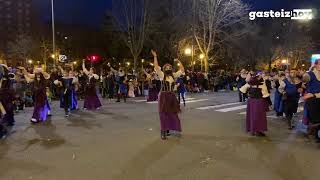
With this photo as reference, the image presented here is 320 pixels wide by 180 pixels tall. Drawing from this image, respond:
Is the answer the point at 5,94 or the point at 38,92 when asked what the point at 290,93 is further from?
the point at 5,94

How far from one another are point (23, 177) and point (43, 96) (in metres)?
6.93

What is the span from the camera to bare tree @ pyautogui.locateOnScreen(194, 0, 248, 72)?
129 feet

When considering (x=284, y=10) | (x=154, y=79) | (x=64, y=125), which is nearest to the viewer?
(x=64, y=125)

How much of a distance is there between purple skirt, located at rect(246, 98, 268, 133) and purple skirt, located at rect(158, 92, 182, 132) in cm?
179

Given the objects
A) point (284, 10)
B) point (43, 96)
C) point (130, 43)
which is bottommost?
point (43, 96)

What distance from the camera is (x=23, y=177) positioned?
7.12 metres

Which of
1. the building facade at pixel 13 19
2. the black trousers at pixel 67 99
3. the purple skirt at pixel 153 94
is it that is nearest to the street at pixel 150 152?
the black trousers at pixel 67 99

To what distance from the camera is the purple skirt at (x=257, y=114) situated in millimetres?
10603

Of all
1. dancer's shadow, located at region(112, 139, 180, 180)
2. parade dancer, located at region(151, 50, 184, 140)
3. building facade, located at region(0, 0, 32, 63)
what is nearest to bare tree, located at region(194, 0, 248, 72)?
parade dancer, located at region(151, 50, 184, 140)

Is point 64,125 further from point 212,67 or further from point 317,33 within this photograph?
point 317,33

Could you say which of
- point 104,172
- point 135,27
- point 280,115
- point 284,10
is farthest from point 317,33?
point 104,172

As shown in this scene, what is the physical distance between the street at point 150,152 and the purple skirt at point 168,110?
1.17ft

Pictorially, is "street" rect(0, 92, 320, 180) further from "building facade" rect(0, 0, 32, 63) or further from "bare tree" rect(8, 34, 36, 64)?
"building facade" rect(0, 0, 32, 63)

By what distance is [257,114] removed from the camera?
10672mm
